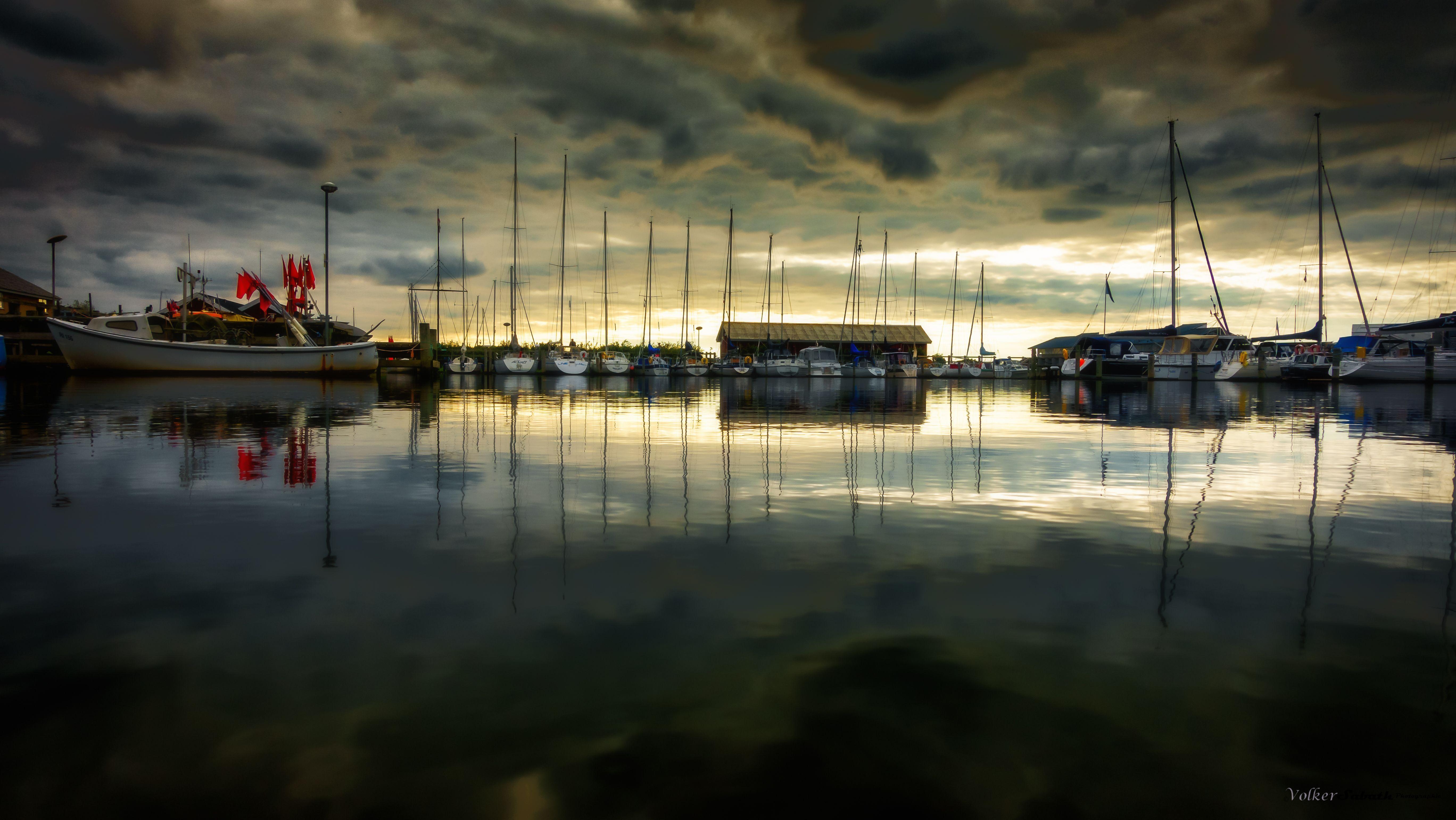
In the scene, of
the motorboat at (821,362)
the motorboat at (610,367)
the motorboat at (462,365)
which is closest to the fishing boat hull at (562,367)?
the motorboat at (610,367)

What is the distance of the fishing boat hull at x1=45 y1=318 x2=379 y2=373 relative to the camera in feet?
143

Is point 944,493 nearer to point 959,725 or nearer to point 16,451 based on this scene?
point 959,725

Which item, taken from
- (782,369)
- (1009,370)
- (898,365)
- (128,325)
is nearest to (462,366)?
(128,325)

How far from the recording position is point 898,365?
8006cm

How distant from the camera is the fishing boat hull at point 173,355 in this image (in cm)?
4366

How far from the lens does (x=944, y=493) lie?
9.41 metres

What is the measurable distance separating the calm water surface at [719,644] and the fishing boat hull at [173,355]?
134ft

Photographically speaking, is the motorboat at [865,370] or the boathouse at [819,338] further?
the boathouse at [819,338]

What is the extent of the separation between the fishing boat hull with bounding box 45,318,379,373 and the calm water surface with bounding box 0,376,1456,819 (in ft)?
134

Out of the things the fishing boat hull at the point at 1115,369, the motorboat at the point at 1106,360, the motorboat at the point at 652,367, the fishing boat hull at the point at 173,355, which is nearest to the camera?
the fishing boat hull at the point at 173,355

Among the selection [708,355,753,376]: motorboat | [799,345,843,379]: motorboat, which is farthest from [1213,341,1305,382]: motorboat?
[708,355,753,376]: motorboat

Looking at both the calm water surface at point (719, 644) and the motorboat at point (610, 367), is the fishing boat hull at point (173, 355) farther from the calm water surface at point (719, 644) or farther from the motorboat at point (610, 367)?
the calm water surface at point (719, 644)

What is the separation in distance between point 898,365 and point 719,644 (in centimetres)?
7818

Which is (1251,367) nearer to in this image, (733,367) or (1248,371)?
(1248,371)
